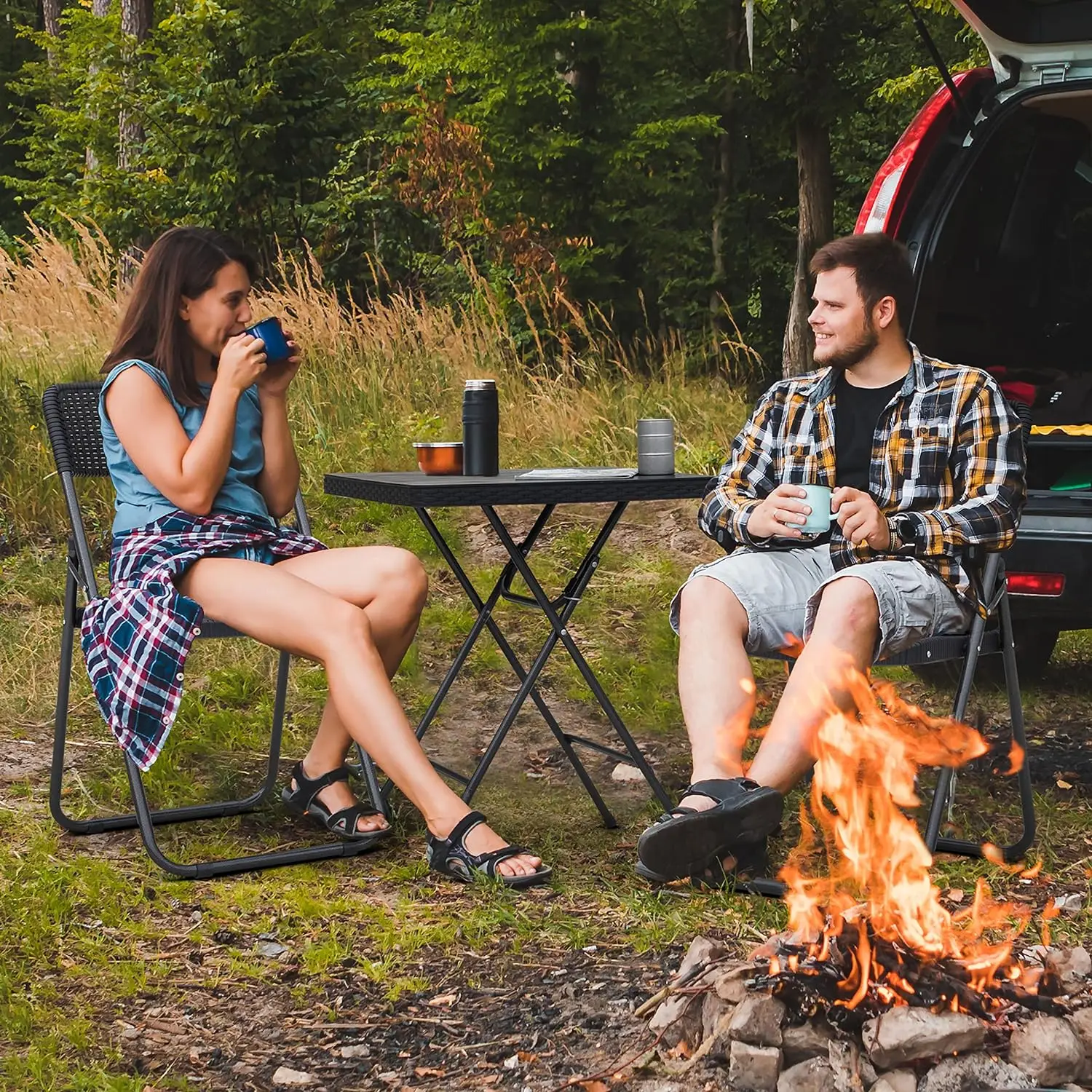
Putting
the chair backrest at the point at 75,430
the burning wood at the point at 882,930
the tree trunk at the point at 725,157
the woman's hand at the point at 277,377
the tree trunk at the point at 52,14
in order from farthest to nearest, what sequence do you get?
the tree trunk at the point at 52,14, the tree trunk at the point at 725,157, the chair backrest at the point at 75,430, the woman's hand at the point at 277,377, the burning wood at the point at 882,930

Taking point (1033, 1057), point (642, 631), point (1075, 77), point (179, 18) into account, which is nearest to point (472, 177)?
point (179, 18)

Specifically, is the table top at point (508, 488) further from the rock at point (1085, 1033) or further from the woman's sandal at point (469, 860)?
the rock at point (1085, 1033)

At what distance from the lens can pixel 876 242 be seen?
309cm

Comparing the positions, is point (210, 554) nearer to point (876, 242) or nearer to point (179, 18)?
point (876, 242)

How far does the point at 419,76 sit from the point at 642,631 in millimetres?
7158

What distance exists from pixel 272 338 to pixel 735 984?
177cm

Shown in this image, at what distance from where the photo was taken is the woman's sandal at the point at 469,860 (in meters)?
2.82

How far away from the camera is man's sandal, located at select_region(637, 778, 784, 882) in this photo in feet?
8.36

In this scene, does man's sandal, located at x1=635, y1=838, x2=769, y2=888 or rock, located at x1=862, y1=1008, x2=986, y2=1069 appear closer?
rock, located at x1=862, y1=1008, x2=986, y2=1069

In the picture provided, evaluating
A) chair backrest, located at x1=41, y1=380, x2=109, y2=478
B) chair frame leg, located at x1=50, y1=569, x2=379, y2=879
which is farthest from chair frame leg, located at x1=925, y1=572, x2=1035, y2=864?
chair backrest, located at x1=41, y1=380, x2=109, y2=478

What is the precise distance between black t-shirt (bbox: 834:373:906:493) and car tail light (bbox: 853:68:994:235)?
0.77 metres

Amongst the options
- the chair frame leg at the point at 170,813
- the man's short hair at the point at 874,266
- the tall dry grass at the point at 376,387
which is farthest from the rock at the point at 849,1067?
the tall dry grass at the point at 376,387

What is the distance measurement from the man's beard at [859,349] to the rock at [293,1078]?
5.90ft

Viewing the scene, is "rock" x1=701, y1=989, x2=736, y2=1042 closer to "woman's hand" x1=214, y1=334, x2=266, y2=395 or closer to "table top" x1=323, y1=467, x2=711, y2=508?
"table top" x1=323, y1=467, x2=711, y2=508
